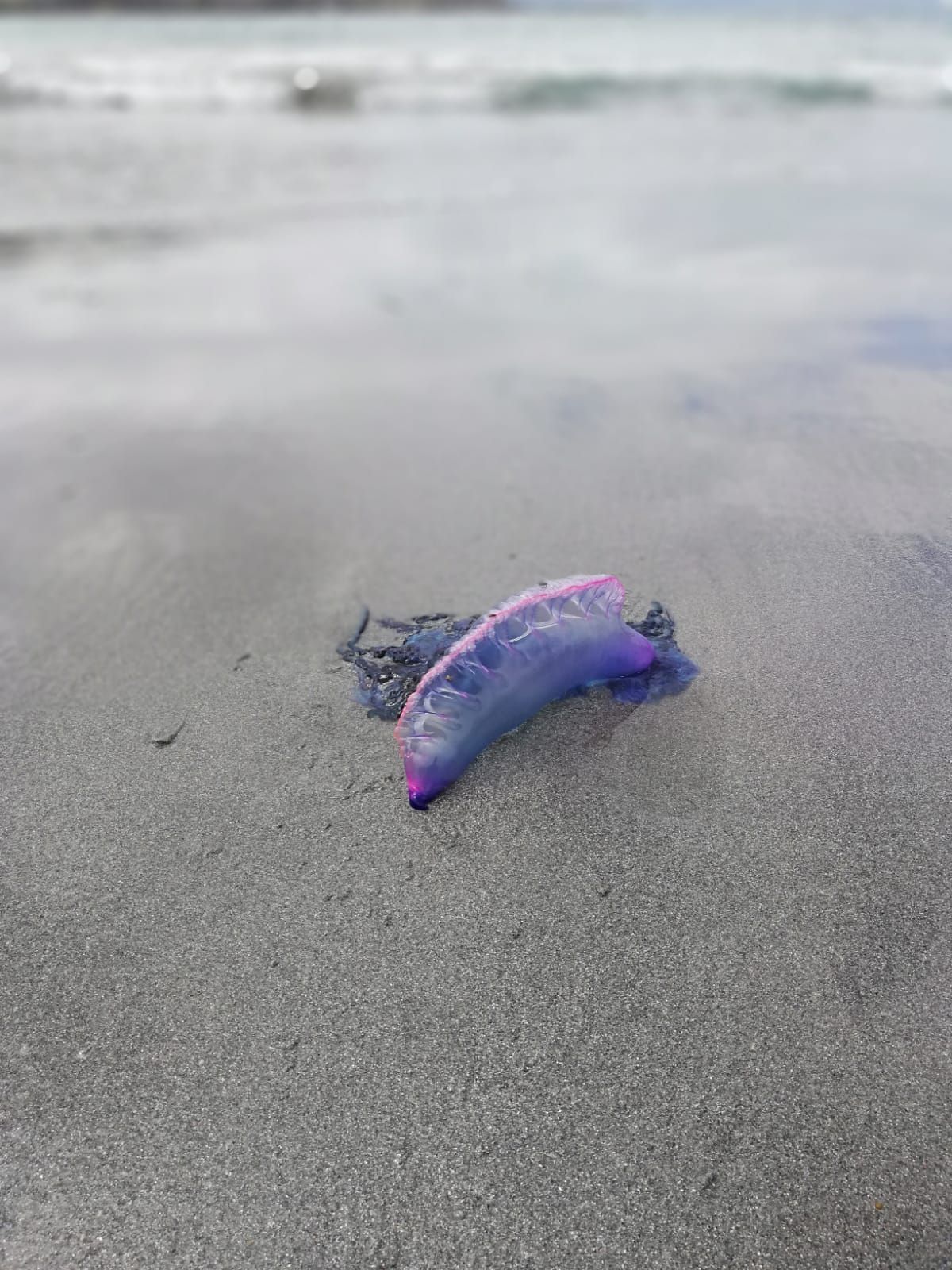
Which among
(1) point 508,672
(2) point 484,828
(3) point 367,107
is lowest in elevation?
(3) point 367,107

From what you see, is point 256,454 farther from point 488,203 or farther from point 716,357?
point 488,203

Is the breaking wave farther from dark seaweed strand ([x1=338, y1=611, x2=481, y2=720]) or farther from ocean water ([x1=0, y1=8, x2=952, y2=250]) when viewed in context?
dark seaweed strand ([x1=338, y1=611, x2=481, y2=720])

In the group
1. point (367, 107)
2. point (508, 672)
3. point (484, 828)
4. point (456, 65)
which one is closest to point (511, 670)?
point (508, 672)

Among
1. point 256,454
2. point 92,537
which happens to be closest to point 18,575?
point 92,537

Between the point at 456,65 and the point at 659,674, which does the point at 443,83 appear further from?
the point at 659,674

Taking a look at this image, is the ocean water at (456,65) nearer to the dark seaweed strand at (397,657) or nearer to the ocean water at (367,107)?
the ocean water at (367,107)

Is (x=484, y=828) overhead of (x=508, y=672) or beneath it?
beneath

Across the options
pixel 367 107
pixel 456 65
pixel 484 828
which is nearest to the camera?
pixel 484 828
